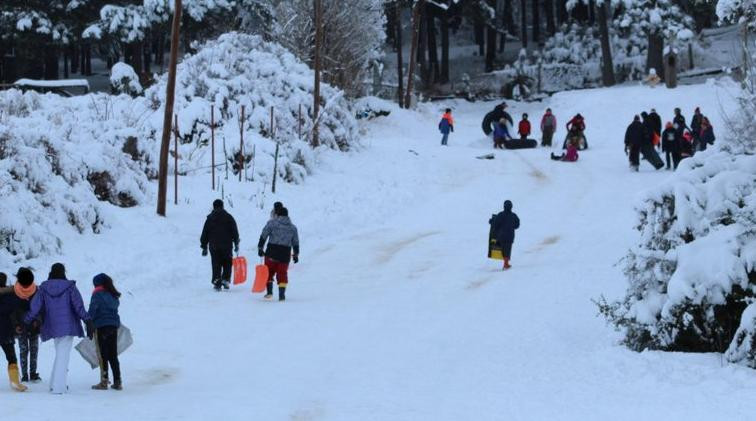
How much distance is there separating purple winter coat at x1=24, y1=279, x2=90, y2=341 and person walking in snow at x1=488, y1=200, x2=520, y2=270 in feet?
34.7

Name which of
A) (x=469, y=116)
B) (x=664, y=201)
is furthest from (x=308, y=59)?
(x=664, y=201)

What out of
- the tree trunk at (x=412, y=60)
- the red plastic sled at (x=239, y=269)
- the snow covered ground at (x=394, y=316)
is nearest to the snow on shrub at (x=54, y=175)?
the snow covered ground at (x=394, y=316)

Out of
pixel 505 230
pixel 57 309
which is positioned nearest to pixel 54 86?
pixel 505 230

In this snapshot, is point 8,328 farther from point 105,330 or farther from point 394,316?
point 394,316

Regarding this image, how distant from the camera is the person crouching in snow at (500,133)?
42.3 meters

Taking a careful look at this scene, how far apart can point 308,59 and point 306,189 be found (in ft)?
52.8

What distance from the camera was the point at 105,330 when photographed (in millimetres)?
12086

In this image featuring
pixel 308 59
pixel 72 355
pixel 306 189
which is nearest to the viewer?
pixel 72 355

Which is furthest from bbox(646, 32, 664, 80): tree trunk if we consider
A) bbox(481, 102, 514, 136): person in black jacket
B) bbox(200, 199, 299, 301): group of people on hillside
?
bbox(200, 199, 299, 301): group of people on hillside

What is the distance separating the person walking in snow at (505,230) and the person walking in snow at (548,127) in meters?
20.2

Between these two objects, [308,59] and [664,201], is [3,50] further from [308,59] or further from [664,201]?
[664,201]

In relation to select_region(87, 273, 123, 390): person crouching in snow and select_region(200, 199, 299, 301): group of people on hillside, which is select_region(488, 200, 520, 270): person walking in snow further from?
select_region(87, 273, 123, 390): person crouching in snow

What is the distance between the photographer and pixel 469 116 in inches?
2237

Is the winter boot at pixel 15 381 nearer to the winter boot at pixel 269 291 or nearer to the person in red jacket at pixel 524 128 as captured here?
the winter boot at pixel 269 291
